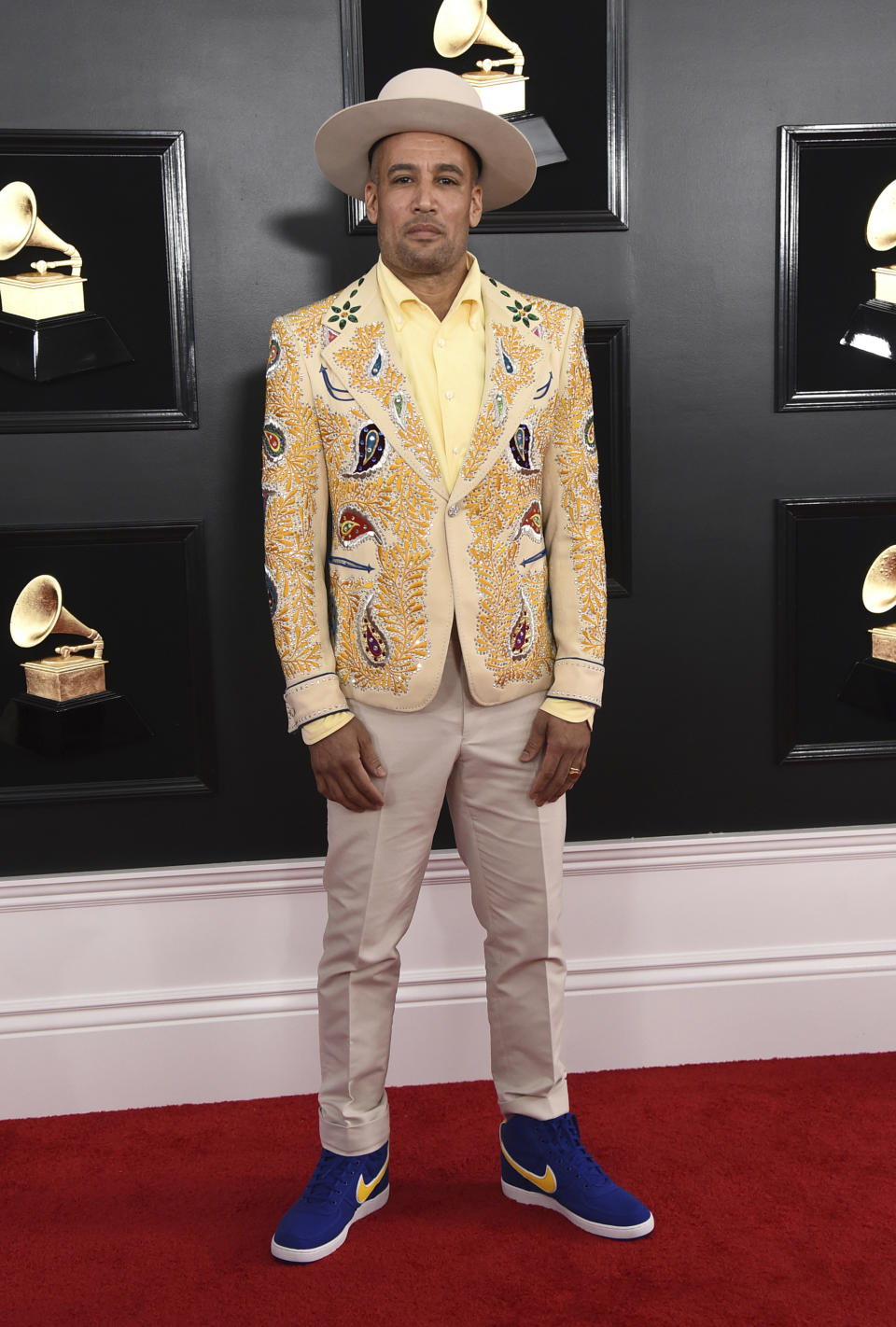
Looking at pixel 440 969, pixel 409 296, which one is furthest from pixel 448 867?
pixel 409 296

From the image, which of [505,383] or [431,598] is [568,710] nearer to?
[431,598]

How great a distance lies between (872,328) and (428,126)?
107 centimetres

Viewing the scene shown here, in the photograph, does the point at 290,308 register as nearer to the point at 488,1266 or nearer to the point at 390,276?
the point at 390,276

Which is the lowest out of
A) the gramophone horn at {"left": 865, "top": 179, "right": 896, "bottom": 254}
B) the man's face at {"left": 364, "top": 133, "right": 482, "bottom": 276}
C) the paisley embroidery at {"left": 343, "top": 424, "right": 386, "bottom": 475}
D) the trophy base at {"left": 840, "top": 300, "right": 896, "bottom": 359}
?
the paisley embroidery at {"left": 343, "top": 424, "right": 386, "bottom": 475}

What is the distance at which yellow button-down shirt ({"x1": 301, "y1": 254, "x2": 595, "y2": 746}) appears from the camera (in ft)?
6.13

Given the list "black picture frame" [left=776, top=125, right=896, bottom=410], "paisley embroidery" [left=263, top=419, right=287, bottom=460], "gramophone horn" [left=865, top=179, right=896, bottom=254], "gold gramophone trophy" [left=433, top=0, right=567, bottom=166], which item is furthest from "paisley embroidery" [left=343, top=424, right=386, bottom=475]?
"gramophone horn" [left=865, top=179, right=896, bottom=254]

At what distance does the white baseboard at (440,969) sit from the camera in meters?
2.40

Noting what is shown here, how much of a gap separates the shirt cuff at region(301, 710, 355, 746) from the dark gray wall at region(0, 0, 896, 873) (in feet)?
1.71

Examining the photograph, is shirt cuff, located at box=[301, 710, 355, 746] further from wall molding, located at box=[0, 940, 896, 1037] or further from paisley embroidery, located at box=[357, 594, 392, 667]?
wall molding, located at box=[0, 940, 896, 1037]

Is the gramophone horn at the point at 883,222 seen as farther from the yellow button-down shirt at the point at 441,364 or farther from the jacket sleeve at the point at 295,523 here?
the jacket sleeve at the point at 295,523

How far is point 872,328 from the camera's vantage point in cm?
239

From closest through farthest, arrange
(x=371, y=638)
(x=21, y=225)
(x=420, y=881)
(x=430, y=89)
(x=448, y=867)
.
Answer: (x=430, y=89) < (x=371, y=638) < (x=420, y=881) < (x=21, y=225) < (x=448, y=867)

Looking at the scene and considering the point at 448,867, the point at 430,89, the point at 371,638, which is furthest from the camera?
the point at 448,867

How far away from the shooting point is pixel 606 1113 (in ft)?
7.69
